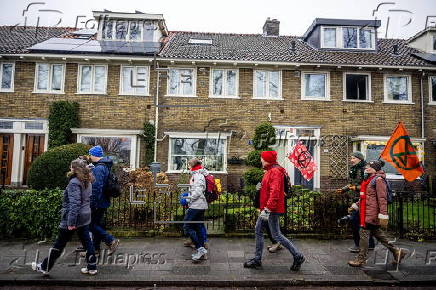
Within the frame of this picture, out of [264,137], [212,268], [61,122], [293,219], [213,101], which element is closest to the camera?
[212,268]

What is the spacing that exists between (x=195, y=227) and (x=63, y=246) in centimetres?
224

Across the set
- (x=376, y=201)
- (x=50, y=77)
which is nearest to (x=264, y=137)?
(x=376, y=201)

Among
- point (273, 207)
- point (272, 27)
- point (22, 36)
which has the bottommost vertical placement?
point (273, 207)

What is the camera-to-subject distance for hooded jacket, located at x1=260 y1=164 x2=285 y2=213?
4699 millimetres

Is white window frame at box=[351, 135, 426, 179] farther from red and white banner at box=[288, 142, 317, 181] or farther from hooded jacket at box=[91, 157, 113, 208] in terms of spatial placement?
hooded jacket at box=[91, 157, 113, 208]

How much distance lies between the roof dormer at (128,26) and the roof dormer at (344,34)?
9.23 metres

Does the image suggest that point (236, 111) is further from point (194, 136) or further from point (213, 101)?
point (194, 136)

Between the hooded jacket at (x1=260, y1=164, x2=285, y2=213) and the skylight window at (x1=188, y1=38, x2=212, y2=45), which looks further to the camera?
the skylight window at (x1=188, y1=38, x2=212, y2=45)

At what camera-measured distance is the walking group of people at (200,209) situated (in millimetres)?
4477

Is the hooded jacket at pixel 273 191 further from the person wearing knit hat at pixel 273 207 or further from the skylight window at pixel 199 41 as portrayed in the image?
the skylight window at pixel 199 41

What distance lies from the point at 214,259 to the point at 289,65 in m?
11.4

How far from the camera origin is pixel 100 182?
5.02 meters

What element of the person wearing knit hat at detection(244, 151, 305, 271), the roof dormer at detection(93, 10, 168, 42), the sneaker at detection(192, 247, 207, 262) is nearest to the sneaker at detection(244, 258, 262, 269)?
the person wearing knit hat at detection(244, 151, 305, 271)

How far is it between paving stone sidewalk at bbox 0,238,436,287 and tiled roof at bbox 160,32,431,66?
1035 cm
